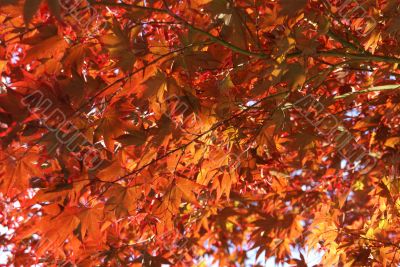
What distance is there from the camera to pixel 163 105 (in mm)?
1533

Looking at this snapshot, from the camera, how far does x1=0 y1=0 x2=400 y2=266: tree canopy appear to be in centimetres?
140

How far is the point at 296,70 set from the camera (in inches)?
55.6

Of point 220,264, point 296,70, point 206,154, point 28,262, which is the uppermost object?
point 296,70

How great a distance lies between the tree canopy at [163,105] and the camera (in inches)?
54.9

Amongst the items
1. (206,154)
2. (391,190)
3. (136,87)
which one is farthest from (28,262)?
(391,190)

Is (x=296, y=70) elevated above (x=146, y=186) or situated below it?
above

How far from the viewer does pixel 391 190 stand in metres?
1.98

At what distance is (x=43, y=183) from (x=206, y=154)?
2.03 feet

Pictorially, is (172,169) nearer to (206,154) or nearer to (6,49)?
(206,154)

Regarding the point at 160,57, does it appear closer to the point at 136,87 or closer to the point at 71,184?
the point at 136,87

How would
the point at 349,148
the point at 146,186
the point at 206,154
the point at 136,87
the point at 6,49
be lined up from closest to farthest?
the point at 136,87, the point at 6,49, the point at 146,186, the point at 206,154, the point at 349,148

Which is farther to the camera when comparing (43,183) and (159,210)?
(159,210)

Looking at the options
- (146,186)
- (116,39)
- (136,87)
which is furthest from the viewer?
(146,186)

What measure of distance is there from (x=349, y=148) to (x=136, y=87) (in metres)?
1.28
